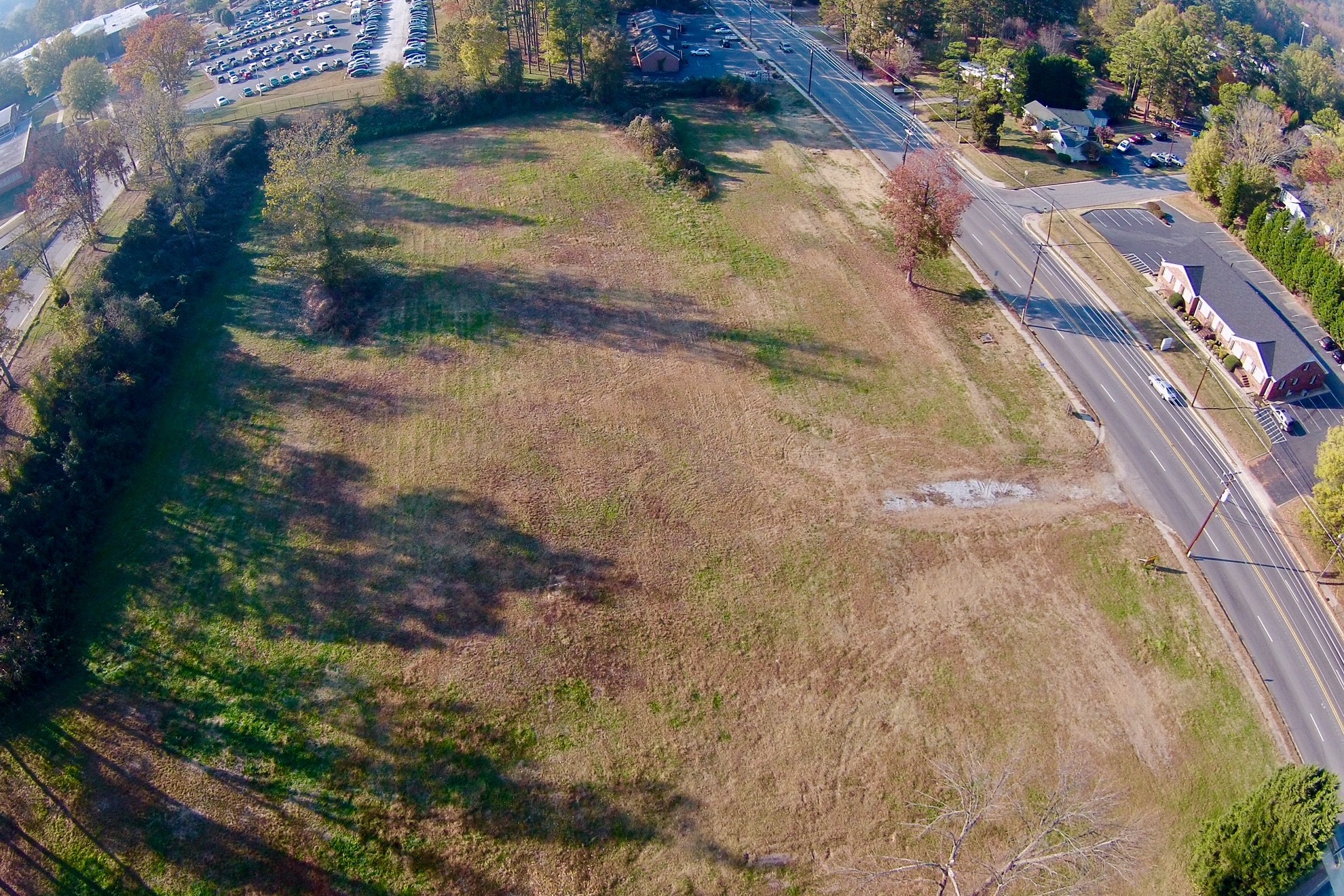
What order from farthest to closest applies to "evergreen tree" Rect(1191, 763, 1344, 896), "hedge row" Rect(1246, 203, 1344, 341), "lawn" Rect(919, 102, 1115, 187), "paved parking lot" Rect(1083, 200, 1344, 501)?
"lawn" Rect(919, 102, 1115, 187) < "hedge row" Rect(1246, 203, 1344, 341) < "paved parking lot" Rect(1083, 200, 1344, 501) < "evergreen tree" Rect(1191, 763, 1344, 896)

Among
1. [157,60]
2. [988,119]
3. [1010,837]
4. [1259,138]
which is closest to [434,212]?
[157,60]

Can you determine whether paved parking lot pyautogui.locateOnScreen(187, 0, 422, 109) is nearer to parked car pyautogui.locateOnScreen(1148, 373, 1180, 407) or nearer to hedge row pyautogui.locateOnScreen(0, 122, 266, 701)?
hedge row pyautogui.locateOnScreen(0, 122, 266, 701)

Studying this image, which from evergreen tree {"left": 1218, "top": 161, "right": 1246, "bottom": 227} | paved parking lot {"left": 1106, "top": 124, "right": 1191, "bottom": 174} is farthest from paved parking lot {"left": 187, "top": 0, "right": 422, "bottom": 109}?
evergreen tree {"left": 1218, "top": 161, "right": 1246, "bottom": 227}

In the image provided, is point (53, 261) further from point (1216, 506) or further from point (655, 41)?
point (1216, 506)

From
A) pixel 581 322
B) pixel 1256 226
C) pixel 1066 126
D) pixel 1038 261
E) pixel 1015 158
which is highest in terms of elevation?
pixel 1066 126

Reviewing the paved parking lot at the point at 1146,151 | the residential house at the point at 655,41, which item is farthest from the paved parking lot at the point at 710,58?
the paved parking lot at the point at 1146,151

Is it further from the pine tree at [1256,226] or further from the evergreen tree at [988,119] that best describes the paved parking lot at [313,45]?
the pine tree at [1256,226]

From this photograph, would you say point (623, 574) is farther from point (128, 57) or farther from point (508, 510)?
point (128, 57)
